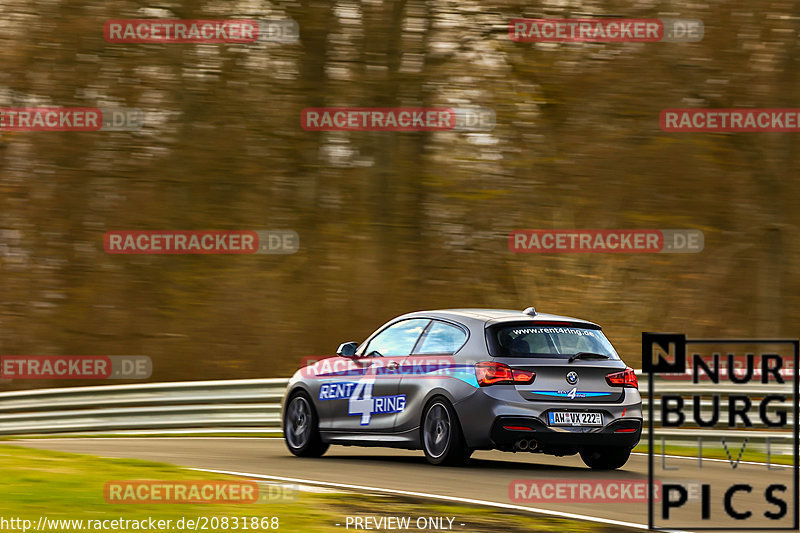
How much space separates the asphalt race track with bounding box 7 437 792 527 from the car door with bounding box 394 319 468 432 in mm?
518

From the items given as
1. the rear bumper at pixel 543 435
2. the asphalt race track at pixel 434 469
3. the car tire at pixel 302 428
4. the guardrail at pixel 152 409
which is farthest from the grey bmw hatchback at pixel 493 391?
the guardrail at pixel 152 409

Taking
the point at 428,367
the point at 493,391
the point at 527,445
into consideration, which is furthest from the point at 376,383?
the point at 527,445

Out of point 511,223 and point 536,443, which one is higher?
point 511,223

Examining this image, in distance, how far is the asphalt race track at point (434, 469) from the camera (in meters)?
10.0

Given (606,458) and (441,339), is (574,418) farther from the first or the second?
(441,339)

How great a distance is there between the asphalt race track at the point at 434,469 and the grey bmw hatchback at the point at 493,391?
28 centimetres

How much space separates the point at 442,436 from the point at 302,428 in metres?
2.27

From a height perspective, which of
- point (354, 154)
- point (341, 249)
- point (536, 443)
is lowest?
point (536, 443)

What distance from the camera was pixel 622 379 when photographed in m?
12.2

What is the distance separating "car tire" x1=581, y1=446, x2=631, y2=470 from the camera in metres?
12.4

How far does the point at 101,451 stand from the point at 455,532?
656 cm

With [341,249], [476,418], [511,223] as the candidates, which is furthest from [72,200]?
[476,418]

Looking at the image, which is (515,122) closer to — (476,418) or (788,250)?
(788,250)

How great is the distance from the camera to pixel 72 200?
24625 mm
